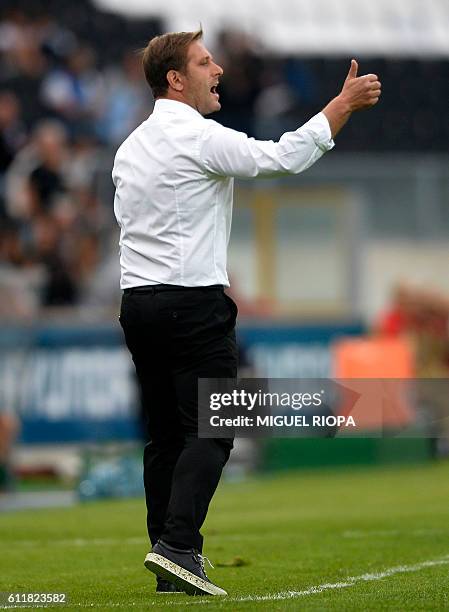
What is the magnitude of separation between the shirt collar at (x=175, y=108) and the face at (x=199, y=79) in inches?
1.6

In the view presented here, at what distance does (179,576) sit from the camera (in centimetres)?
554

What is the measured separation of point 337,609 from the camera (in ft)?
16.8

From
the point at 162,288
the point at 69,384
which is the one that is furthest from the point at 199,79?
the point at 69,384

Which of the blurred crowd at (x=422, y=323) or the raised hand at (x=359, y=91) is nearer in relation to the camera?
the raised hand at (x=359, y=91)

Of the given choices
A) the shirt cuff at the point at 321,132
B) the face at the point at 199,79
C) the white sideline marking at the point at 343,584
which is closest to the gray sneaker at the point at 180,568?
the white sideline marking at the point at 343,584

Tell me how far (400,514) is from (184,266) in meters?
4.93

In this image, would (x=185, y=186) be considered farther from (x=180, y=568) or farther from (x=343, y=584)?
(x=343, y=584)

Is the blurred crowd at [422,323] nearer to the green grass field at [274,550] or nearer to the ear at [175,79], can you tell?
the green grass field at [274,550]

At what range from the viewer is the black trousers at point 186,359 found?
5648mm

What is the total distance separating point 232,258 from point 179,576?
11.6 metres

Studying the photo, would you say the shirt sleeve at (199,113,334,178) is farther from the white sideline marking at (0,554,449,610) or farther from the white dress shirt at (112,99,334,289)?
the white sideline marking at (0,554,449,610)

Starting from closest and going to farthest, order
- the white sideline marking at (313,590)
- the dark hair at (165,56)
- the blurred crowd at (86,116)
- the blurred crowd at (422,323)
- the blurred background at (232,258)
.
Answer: the white sideline marking at (313,590) → the dark hair at (165,56) → the blurred background at (232,258) → the blurred crowd at (86,116) → the blurred crowd at (422,323)

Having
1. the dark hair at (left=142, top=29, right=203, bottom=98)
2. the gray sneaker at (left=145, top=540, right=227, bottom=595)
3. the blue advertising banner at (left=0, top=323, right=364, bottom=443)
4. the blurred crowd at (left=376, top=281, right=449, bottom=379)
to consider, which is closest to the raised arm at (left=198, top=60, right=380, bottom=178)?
the dark hair at (left=142, top=29, right=203, bottom=98)

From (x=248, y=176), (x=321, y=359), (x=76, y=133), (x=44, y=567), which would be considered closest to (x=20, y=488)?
(x=321, y=359)
